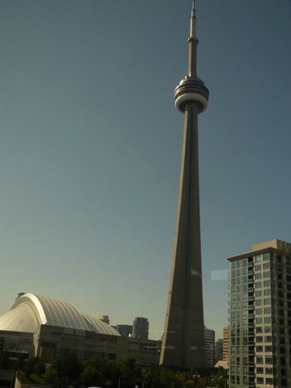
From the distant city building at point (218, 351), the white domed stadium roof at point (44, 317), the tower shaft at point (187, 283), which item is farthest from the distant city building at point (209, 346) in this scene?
the white domed stadium roof at point (44, 317)

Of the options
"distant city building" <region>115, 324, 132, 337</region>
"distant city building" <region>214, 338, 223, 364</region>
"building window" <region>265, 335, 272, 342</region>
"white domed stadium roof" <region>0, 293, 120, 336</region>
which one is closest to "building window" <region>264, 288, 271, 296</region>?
"building window" <region>265, 335, 272, 342</region>

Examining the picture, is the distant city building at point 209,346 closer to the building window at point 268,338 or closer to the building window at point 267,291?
the building window at point 267,291

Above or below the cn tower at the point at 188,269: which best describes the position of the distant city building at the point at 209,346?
below

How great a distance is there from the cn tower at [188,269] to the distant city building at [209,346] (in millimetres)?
4671

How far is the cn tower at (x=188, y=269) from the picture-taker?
110 ft

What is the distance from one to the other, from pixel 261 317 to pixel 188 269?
40.0 ft

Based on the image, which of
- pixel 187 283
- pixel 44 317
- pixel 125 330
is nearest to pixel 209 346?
pixel 125 330

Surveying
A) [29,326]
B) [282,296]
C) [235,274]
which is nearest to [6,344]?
[29,326]

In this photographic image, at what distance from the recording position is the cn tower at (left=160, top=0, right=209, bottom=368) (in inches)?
1324

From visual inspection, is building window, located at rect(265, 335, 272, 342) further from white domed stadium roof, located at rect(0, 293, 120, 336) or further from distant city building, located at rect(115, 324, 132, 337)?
distant city building, located at rect(115, 324, 132, 337)

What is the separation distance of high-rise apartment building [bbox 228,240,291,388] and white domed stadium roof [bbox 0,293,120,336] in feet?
44.3

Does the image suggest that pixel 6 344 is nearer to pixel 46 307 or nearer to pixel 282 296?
pixel 46 307

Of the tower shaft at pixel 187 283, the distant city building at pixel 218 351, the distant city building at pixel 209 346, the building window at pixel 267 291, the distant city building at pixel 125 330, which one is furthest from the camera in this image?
the distant city building at pixel 218 351

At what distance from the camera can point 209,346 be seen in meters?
45.3
